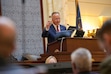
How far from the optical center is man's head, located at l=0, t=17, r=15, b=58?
139 centimetres

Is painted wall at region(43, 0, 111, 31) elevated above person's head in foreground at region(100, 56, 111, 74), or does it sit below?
above

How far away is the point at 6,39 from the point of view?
139 centimetres

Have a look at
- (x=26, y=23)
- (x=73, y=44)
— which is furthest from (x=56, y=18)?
(x=26, y=23)

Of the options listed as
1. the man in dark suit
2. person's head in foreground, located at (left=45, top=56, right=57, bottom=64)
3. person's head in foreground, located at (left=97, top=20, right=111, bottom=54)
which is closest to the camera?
person's head in foreground, located at (left=97, top=20, right=111, bottom=54)

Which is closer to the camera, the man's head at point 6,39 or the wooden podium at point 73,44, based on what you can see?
the man's head at point 6,39

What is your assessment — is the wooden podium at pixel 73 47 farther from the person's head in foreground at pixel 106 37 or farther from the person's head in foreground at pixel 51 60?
the person's head in foreground at pixel 106 37

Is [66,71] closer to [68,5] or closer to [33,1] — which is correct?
[33,1]

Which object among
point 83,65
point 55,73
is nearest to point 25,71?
point 83,65

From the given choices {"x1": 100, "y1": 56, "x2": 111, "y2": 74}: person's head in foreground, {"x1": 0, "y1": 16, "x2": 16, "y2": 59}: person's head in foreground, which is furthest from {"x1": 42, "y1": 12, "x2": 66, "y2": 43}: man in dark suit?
{"x1": 0, "y1": 16, "x2": 16, "y2": 59}: person's head in foreground

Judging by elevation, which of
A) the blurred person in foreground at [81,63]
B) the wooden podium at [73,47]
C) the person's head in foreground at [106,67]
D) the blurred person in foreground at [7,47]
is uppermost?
the blurred person in foreground at [7,47]

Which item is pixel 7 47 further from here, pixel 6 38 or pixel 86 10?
pixel 86 10

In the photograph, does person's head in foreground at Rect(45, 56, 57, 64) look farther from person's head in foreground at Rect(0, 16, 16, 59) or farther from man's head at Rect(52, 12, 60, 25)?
person's head in foreground at Rect(0, 16, 16, 59)

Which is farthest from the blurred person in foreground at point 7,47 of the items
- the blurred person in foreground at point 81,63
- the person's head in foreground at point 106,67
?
the blurred person in foreground at point 81,63

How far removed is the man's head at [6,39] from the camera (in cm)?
139
